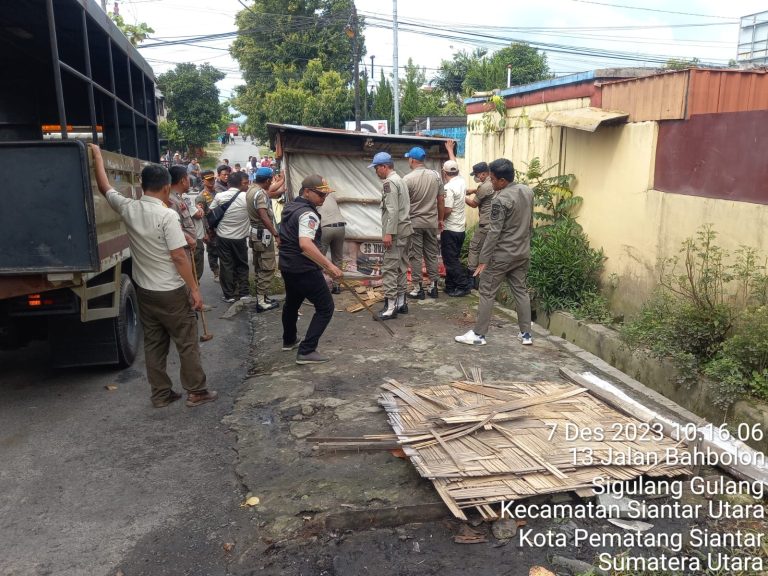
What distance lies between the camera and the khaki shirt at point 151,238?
4.32 metres

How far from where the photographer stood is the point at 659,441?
12.1ft

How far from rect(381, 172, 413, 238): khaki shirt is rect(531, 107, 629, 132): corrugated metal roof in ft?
6.49

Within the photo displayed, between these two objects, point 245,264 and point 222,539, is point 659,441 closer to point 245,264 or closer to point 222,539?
point 222,539

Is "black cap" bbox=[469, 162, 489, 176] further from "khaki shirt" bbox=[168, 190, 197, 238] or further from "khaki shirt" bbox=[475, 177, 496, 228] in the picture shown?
"khaki shirt" bbox=[168, 190, 197, 238]

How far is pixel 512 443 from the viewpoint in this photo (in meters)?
3.61

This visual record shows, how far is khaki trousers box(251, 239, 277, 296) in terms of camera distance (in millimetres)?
7539

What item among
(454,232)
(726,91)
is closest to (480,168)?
(454,232)

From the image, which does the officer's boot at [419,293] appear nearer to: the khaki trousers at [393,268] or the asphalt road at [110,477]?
the khaki trousers at [393,268]

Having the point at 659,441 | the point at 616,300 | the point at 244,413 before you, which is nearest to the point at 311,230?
the point at 244,413

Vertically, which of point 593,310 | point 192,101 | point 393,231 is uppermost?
point 192,101

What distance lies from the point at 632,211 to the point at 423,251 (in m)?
2.69

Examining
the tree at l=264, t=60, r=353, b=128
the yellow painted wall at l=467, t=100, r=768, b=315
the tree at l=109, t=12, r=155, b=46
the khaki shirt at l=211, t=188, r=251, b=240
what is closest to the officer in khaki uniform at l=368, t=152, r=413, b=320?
the khaki shirt at l=211, t=188, r=251, b=240

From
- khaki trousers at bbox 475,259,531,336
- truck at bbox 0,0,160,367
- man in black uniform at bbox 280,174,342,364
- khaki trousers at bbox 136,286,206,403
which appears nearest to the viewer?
truck at bbox 0,0,160,367

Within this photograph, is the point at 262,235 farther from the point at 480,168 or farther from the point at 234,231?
the point at 480,168
